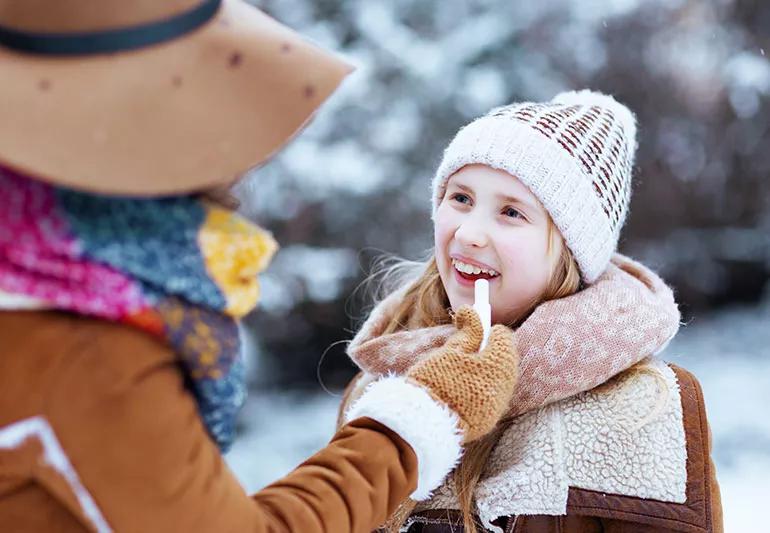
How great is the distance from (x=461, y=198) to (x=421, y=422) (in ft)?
2.35

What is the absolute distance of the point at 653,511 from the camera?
164cm

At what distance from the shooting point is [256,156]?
1.06 m

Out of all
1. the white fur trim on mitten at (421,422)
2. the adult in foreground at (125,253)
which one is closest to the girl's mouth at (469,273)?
the white fur trim on mitten at (421,422)

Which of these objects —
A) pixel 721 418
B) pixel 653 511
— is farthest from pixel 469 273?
pixel 721 418

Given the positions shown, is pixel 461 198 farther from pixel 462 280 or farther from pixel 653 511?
pixel 653 511

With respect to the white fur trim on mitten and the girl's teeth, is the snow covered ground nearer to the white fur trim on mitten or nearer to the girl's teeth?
the girl's teeth

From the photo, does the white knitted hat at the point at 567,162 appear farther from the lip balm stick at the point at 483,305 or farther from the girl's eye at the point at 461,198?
the lip balm stick at the point at 483,305

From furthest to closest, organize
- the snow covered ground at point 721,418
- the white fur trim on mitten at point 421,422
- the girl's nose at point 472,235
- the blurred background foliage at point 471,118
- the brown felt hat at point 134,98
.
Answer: the blurred background foliage at point 471,118 < the snow covered ground at point 721,418 < the girl's nose at point 472,235 < the white fur trim on mitten at point 421,422 < the brown felt hat at point 134,98

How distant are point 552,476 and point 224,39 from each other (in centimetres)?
104

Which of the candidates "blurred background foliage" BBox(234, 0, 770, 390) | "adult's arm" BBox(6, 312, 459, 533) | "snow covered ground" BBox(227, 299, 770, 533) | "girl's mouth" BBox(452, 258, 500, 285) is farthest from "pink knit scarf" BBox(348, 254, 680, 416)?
"blurred background foliage" BBox(234, 0, 770, 390)

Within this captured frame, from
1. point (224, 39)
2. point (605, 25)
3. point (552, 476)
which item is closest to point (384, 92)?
point (605, 25)

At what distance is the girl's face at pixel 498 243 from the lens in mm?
1802

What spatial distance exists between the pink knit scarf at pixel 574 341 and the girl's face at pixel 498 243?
8 cm

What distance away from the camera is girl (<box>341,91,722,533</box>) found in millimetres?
1665
